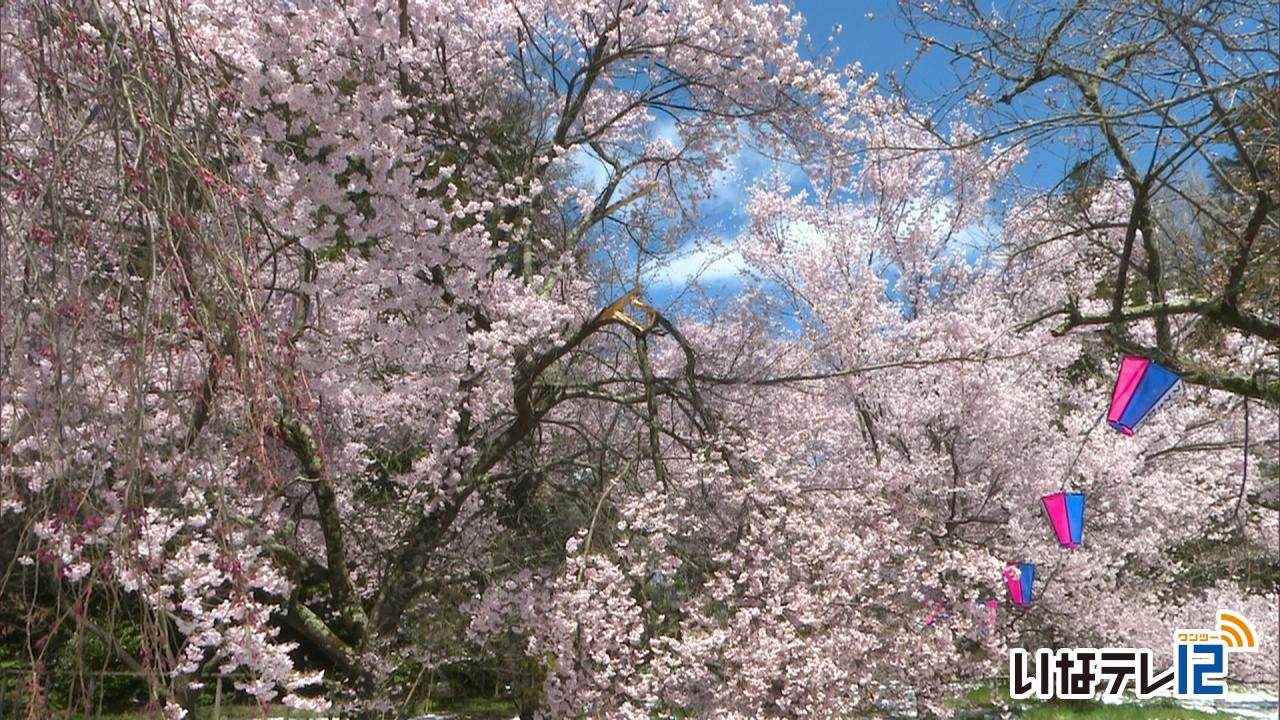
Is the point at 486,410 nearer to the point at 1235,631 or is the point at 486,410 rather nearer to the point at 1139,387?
the point at 1139,387

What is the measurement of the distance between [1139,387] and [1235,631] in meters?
5.23

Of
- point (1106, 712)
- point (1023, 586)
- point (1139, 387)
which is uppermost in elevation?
point (1139, 387)

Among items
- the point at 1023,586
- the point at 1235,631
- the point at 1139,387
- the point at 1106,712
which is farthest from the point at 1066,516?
the point at 1235,631

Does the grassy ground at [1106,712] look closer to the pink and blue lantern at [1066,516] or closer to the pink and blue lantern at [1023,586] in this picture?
the pink and blue lantern at [1023,586]

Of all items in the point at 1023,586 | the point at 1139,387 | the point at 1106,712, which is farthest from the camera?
the point at 1106,712

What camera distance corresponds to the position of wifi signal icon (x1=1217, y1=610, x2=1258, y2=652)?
880 cm

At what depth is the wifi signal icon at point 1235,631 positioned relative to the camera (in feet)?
28.9

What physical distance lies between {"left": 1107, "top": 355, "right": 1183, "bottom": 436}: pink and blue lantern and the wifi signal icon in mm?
4394

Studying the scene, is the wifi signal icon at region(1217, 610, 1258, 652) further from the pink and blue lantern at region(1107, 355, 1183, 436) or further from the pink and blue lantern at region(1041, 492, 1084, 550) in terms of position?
the pink and blue lantern at region(1107, 355, 1183, 436)

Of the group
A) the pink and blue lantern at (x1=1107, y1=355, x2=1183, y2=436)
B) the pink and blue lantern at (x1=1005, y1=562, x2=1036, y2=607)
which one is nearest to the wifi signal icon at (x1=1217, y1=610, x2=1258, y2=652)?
the pink and blue lantern at (x1=1005, y1=562, x2=1036, y2=607)

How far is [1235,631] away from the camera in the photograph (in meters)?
9.23

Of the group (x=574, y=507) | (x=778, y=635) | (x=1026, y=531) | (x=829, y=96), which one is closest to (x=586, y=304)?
(x=574, y=507)

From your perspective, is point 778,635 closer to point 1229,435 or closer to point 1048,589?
point 1048,589

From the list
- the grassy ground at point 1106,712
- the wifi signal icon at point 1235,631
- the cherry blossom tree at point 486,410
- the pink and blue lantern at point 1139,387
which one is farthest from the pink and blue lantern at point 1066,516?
the wifi signal icon at point 1235,631
